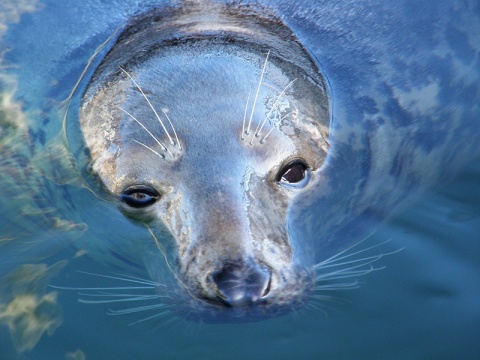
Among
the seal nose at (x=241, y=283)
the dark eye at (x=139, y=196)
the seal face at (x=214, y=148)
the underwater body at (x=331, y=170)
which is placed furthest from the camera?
the dark eye at (x=139, y=196)

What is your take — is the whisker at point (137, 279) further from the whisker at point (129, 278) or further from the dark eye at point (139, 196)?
the dark eye at point (139, 196)

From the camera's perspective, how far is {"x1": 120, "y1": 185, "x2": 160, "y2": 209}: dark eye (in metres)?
4.29

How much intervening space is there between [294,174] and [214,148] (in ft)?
1.37

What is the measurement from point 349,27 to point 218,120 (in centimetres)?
125

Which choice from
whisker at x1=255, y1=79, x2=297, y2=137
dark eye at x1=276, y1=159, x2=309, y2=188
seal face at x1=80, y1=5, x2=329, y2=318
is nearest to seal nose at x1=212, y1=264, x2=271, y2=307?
seal face at x1=80, y1=5, x2=329, y2=318

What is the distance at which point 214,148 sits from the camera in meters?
4.22

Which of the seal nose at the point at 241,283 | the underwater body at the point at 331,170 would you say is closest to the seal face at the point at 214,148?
the seal nose at the point at 241,283

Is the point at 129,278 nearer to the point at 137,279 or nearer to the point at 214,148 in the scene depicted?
the point at 137,279

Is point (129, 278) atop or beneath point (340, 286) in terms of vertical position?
atop

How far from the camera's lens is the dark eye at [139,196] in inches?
169

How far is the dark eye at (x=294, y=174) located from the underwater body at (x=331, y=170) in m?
0.07

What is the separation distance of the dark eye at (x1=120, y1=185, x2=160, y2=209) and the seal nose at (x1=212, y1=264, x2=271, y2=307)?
2.44 ft

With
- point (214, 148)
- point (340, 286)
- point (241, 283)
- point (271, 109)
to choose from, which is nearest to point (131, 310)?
point (241, 283)

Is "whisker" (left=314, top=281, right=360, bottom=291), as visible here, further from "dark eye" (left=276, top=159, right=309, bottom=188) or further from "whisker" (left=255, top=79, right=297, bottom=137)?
"whisker" (left=255, top=79, right=297, bottom=137)
